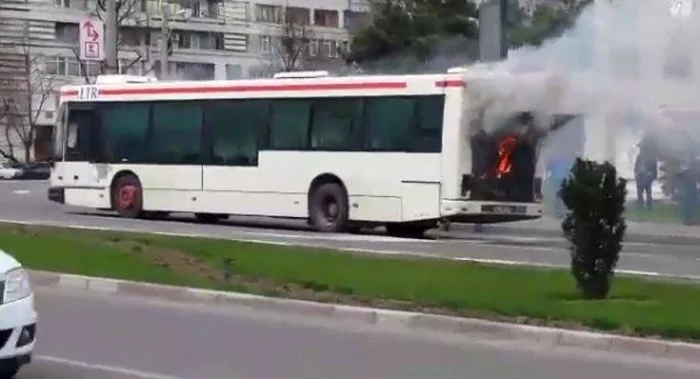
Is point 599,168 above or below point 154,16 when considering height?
below

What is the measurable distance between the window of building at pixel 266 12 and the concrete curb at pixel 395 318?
77.9 meters

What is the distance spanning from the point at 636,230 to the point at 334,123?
7.69m

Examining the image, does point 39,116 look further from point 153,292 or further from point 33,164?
point 153,292

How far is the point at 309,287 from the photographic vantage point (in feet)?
→ 54.9

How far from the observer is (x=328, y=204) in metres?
27.2

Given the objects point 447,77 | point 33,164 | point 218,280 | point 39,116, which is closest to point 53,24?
point 39,116

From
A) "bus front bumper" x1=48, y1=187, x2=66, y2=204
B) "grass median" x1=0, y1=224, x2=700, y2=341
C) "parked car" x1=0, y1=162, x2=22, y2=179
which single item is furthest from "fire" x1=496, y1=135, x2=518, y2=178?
"parked car" x1=0, y1=162, x2=22, y2=179

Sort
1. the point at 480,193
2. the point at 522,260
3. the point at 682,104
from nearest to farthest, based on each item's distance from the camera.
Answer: the point at 682,104, the point at 522,260, the point at 480,193

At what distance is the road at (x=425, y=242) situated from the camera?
21.3 meters

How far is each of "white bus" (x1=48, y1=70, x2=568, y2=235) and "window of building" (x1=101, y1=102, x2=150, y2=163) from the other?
0.03 m

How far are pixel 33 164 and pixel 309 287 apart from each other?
65.8 meters

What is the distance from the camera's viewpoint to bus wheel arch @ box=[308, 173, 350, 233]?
1054 inches

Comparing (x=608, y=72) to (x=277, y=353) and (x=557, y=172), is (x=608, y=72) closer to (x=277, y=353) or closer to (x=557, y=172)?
(x=277, y=353)

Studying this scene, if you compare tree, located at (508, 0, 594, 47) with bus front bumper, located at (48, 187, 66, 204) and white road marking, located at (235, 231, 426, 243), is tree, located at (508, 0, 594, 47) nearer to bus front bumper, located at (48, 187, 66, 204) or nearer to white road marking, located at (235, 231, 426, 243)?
white road marking, located at (235, 231, 426, 243)
